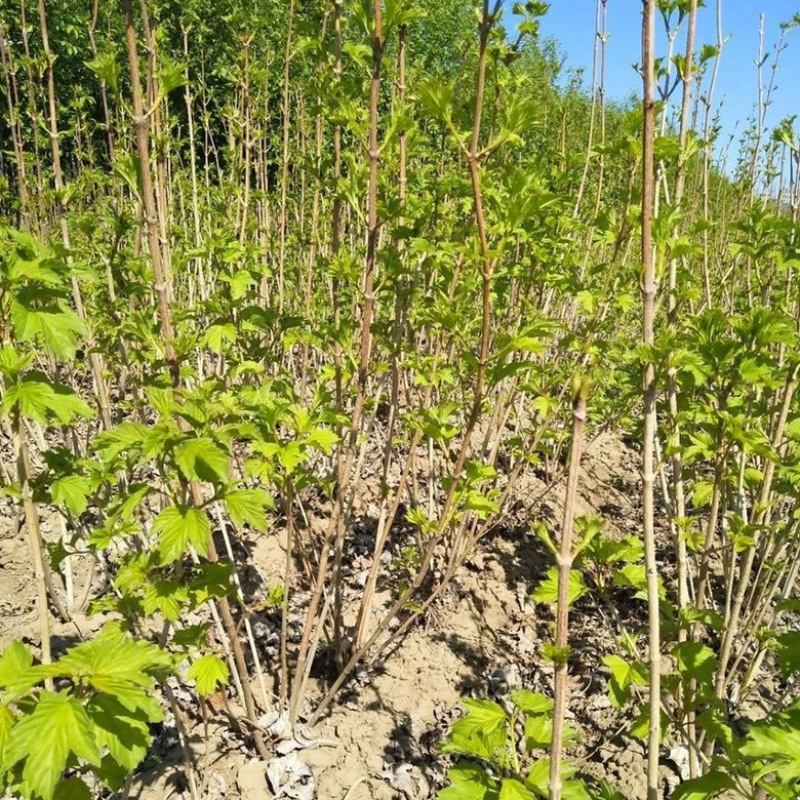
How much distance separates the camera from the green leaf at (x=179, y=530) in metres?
1.59

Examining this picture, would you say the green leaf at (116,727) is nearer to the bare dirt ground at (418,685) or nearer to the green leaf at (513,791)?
the green leaf at (513,791)

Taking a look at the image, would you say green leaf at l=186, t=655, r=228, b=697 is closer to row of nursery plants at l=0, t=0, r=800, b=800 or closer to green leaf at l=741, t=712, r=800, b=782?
row of nursery plants at l=0, t=0, r=800, b=800

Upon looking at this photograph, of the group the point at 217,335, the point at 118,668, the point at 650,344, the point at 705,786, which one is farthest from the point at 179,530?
the point at 705,786

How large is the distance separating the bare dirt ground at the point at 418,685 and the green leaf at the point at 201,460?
1.17 m

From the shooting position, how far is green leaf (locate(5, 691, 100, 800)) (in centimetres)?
112

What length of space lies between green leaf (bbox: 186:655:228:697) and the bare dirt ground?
45 centimetres

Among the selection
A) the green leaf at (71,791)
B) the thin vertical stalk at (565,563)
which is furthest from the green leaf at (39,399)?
the thin vertical stalk at (565,563)

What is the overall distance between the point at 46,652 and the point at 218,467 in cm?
62

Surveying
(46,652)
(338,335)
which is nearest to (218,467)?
(46,652)

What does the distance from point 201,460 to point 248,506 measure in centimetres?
18

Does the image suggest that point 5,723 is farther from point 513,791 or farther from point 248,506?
point 513,791

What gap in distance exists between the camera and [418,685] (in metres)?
3.03

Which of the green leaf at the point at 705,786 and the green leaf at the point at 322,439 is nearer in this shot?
the green leaf at the point at 705,786

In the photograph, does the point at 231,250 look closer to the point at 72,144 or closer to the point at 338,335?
the point at 338,335
